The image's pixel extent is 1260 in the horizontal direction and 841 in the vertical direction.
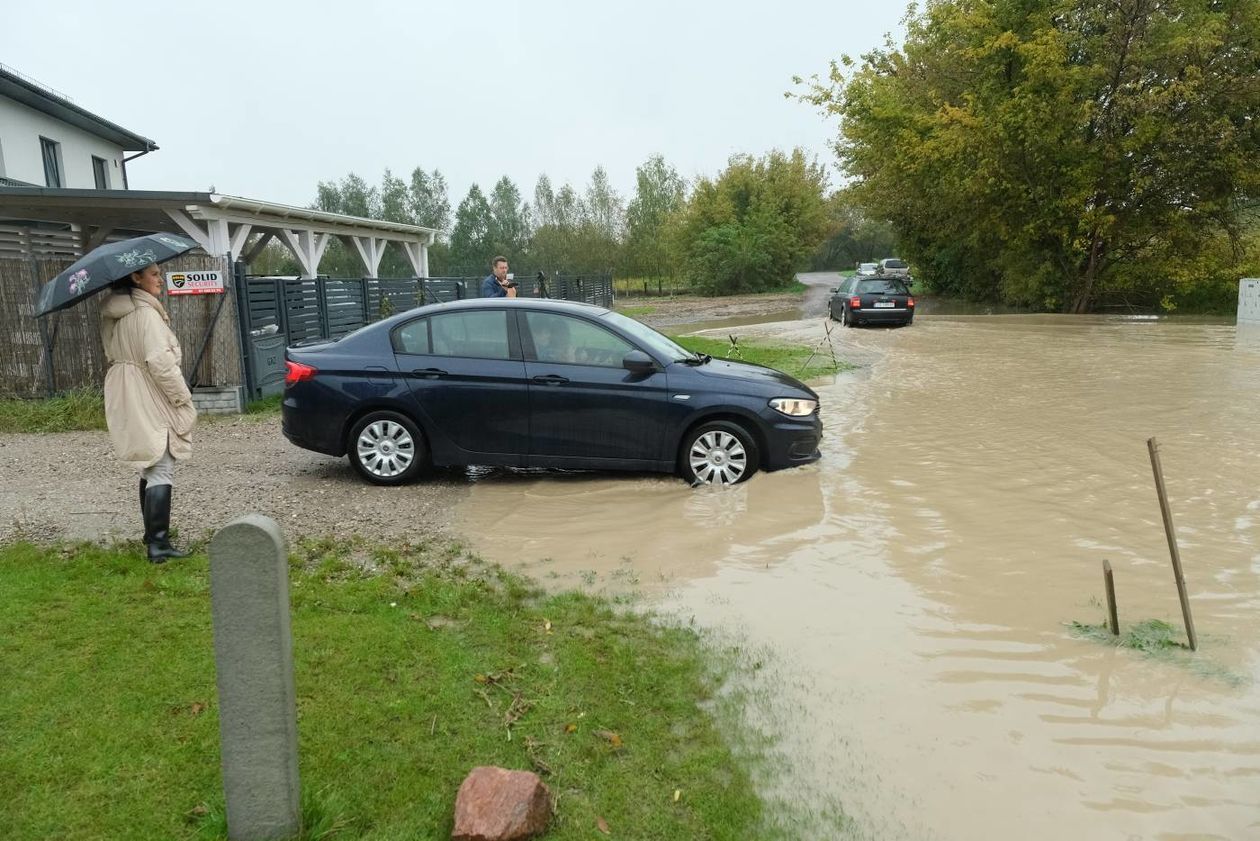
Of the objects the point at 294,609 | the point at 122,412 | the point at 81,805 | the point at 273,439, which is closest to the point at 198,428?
the point at 273,439

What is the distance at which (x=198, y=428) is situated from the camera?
421 inches

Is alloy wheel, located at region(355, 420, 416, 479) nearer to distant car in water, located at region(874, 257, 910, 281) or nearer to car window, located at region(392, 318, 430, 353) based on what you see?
car window, located at region(392, 318, 430, 353)

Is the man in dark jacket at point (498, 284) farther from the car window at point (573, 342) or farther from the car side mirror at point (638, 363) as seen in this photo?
the car side mirror at point (638, 363)

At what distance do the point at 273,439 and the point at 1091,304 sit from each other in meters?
29.4

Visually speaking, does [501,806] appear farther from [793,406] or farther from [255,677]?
[793,406]

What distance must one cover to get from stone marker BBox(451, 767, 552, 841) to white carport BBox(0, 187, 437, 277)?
11.5 m

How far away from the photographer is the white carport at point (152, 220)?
619 inches

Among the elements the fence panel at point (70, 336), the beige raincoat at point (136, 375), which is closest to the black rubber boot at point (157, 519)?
the beige raincoat at point (136, 375)

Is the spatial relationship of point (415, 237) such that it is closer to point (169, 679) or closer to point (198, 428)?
point (198, 428)

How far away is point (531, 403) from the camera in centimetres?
761

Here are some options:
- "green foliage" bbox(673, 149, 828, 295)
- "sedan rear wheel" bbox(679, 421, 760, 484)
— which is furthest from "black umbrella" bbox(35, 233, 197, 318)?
"green foliage" bbox(673, 149, 828, 295)

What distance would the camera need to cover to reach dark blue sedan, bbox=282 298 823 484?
25.0ft

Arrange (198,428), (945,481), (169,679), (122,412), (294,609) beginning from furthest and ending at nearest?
(198,428) → (945,481) → (122,412) → (294,609) → (169,679)

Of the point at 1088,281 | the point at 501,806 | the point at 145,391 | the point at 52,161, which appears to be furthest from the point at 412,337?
the point at 1088,281
